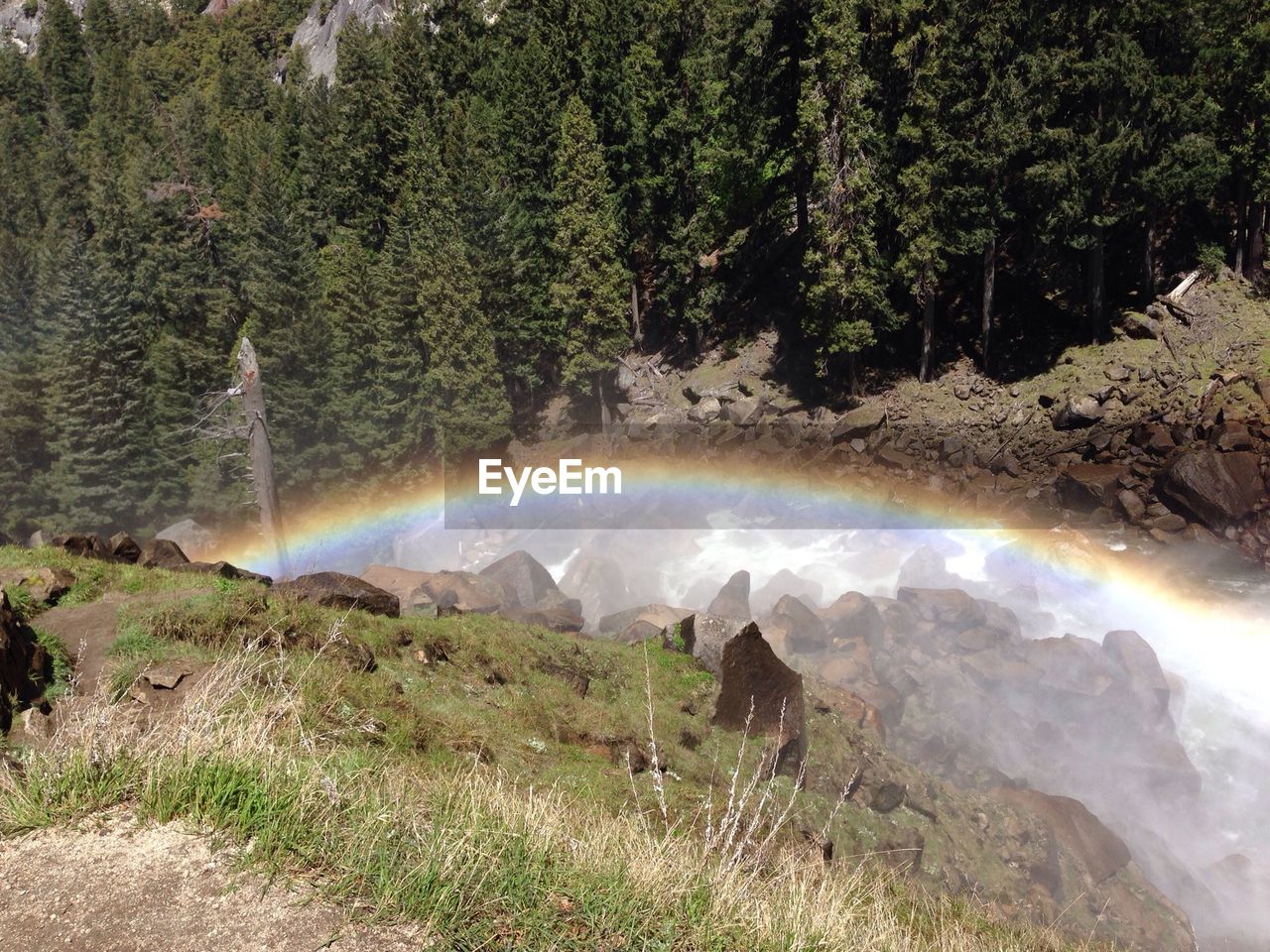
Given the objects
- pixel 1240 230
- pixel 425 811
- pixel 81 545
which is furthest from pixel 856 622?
pixel 1240 230

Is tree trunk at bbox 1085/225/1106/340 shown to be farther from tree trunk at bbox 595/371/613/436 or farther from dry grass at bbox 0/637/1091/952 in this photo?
dry grass at bbox 0/637/1091/952

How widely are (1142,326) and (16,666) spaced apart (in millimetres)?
36103

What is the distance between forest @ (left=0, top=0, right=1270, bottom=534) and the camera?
30750 millimetres

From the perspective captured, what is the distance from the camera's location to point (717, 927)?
16.4 ft

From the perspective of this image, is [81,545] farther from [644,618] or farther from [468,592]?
[644,618]

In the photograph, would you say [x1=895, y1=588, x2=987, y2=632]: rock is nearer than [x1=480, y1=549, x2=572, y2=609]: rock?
Yes

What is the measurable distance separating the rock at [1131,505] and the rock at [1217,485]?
3.18ft

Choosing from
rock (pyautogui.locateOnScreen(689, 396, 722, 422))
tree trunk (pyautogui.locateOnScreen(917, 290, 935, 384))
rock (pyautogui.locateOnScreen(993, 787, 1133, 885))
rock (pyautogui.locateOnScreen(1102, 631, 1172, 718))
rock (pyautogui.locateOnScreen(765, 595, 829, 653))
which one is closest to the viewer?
rock (pyautogui.locateOnScreen(993, 787, 1133, 885))

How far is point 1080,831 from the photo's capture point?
14531 mm

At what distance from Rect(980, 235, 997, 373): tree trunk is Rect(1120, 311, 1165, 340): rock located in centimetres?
492

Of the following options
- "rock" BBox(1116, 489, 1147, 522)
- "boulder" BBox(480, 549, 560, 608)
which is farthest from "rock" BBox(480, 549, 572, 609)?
"rock" BBox(1116, 489, 1147, 522)

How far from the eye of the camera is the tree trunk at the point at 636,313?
143 feet

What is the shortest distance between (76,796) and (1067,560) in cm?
2561

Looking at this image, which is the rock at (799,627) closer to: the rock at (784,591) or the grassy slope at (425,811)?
the rock at (784,591)
